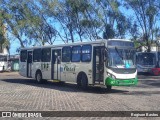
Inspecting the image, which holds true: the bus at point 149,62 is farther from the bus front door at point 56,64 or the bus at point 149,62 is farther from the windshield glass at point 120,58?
the windshield glass at point 120,58

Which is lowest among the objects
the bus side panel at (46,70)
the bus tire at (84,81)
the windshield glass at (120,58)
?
the bus tire at (84,81)

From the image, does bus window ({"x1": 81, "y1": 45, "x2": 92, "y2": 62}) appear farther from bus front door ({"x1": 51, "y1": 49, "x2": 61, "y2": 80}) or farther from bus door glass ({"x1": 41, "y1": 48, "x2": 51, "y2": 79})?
bus door glass ({"x1": 41, "y1": 48, "x2": 51, "y2": 79})

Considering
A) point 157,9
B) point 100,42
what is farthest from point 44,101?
point 157,9

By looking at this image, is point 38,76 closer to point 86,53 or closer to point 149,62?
point 86,53

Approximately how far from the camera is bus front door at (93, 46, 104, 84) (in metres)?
18.2

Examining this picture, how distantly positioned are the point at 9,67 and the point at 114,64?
32991 mm

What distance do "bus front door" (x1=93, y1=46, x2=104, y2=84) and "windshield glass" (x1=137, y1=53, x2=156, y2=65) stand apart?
2249 centimetres

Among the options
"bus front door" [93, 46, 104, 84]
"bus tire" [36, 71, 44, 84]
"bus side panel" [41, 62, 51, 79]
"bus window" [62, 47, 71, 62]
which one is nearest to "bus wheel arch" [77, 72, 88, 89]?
"bus front door" [93, 46, 104, 84]

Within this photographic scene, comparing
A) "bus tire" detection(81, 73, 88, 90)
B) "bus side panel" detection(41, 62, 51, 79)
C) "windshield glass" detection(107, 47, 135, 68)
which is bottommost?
"bus tire" detection(81, 73, 88, 90)

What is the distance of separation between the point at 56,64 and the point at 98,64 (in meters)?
4.48

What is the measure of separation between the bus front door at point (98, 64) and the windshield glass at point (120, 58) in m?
0.51

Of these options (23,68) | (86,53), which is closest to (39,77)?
(23,68)

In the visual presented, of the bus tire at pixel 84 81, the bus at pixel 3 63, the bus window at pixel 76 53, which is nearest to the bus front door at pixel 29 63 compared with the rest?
the bus window at pixel 76 53

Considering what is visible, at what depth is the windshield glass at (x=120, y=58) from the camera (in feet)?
58.3
